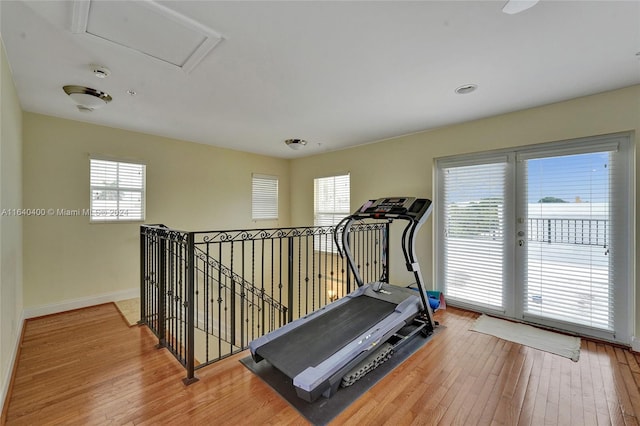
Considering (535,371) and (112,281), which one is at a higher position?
(112,281)

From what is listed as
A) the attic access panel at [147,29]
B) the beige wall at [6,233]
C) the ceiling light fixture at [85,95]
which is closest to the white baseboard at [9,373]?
the beige wall at [6,233]

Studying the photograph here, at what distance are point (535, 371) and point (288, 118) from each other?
12.0 feet

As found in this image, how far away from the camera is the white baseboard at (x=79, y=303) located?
3.48 meters

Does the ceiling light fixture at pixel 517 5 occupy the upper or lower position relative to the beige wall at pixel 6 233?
upper

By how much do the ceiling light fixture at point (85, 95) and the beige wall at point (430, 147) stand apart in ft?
12.3

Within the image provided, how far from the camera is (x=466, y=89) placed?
2.76m

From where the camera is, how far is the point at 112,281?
4.04m

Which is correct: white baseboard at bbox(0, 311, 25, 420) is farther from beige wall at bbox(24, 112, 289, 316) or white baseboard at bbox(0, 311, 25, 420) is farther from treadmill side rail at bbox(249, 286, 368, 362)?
treadmill side rail at bbox(249, 286, 368, 362)

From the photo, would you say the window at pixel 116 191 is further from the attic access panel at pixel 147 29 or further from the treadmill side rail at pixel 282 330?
the treadmill side rail at pixel 282 330

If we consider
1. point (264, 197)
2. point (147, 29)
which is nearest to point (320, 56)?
point (147, 29)

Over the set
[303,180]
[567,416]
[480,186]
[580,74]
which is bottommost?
[567,416]

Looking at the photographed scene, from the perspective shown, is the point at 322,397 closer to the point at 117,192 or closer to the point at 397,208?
the point at 397,208

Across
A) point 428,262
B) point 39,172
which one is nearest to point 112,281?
point 39,172

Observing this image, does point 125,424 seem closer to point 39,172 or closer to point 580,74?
point 39,172
